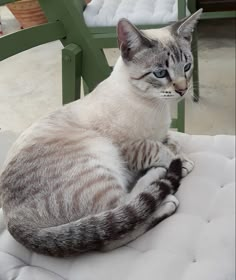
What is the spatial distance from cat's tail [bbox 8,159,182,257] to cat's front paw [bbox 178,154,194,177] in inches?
5.1

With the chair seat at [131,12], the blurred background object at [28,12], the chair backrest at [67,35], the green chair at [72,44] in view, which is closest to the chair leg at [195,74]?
the green chair at [72,44]

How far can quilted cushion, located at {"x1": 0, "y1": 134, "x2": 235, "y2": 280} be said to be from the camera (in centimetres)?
71

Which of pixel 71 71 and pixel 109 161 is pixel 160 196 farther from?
pixel 71 71

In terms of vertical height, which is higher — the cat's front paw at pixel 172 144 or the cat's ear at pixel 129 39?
the cat's ear at pixel 129 39

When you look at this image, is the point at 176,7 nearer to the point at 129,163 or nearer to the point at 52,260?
the point at 129,163

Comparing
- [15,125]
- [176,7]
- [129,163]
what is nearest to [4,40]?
[129,163]

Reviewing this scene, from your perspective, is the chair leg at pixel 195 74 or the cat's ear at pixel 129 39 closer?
the cat's ear at pixel 129 39

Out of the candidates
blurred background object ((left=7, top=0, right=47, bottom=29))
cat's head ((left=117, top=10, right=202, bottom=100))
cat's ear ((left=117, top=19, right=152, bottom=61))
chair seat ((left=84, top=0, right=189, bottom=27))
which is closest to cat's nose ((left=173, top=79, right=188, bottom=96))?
cat's head ((left=117, top=10, right=202, bottom=100))

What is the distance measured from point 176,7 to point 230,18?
0.21 meters

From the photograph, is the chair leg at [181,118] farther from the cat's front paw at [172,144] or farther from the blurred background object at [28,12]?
the blurred background object at [28,12]

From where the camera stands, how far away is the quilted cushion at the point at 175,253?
714 millimetres

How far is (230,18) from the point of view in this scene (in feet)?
4.80

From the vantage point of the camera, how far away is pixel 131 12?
5.23 feet

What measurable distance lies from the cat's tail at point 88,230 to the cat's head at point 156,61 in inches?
10.5
